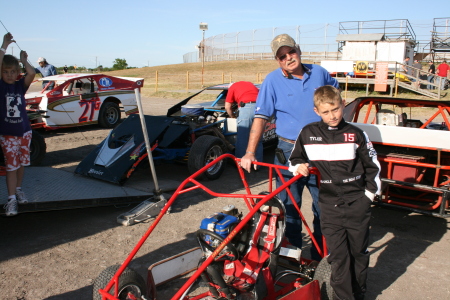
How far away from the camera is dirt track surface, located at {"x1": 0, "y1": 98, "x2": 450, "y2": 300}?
359 cm

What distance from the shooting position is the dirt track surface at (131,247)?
141 inches

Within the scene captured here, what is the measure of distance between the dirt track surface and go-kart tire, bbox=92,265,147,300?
426 millimetres

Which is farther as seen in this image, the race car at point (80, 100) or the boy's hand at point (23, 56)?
the race car at point (80, 100)

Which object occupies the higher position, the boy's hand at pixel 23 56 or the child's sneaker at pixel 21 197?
the boy's hand at pixel 23 56

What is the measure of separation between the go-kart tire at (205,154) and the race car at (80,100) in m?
4.21

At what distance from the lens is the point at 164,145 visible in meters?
6.41

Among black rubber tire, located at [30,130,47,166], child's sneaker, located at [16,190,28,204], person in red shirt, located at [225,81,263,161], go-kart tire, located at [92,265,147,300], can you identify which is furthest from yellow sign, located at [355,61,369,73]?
go-kart tire, located at [92,265,147,300]

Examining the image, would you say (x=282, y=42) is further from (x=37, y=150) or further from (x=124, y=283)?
(x=37, y=150)

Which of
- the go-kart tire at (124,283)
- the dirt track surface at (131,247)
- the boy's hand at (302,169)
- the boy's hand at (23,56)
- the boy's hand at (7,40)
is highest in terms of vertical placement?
the boy's hand at (7,40)

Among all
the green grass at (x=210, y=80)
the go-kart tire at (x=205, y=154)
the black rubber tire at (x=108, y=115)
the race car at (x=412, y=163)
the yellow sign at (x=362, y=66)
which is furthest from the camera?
the yellow sign at (x=362, y=66)

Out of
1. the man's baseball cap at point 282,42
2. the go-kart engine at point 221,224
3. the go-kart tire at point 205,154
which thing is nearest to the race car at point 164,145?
the go-kart tire at point 205,154

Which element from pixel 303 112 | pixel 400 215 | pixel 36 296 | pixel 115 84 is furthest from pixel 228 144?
pixel 115 84

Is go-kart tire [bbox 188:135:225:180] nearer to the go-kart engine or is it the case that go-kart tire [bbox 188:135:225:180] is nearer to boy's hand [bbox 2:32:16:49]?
boy's hand [bbox 2:32:16:49]

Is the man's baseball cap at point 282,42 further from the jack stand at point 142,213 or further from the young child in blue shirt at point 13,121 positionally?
the young child in blue shirt at point 13,121
